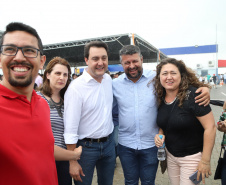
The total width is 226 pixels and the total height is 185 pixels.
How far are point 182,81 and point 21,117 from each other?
5.71 feet

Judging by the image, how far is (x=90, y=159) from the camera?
6.73 feet

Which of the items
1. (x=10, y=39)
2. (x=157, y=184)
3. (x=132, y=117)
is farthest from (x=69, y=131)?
(x=157, y=184)

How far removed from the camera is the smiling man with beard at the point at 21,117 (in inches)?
38.3

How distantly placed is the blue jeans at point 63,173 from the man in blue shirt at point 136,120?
0.74 m

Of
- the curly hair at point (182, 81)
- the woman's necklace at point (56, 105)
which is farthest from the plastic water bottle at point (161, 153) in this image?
the woman's necklace at point (56, 105)

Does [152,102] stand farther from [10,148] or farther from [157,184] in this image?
[157,184]

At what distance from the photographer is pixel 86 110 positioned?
2049mm

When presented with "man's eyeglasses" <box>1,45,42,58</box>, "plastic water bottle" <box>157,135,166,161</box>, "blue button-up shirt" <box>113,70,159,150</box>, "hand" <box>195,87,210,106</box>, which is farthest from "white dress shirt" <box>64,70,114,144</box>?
"hand" <box>195,87,210,106</box>

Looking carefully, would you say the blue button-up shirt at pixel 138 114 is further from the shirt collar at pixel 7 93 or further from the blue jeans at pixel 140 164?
the shirt collar at pixel 7 93

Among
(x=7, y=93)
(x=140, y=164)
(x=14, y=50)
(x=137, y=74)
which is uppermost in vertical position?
(x=14, y=50)

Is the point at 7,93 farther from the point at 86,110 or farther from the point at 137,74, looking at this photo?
the point at 137,74

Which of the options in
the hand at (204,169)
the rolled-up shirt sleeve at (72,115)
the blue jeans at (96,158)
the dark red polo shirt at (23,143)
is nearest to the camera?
the dark red polo shirt at (23,143)

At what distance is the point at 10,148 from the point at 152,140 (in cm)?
169

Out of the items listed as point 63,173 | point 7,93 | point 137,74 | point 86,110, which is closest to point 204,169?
point 137,74
